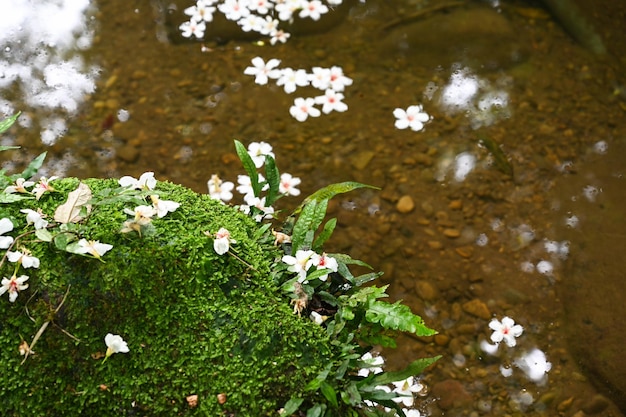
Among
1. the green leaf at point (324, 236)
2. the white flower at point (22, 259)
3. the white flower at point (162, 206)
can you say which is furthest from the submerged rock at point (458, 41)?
the white flower at point (22, 259)

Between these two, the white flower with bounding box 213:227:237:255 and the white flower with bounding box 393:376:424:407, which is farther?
the white flower with bounding box 393:376:424:407

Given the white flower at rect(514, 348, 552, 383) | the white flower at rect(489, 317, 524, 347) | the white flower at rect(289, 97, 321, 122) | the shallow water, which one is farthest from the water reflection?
the white flower at rect(514, 348, 552, 383)

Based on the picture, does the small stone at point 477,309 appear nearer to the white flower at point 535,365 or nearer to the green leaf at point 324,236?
the white flower at point 535,365

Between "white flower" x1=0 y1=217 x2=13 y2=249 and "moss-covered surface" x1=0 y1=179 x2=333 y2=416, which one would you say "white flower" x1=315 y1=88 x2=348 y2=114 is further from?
"white flower" x1=0 y1=217 x2=13 y2=249

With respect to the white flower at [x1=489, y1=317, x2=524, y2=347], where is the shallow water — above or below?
above

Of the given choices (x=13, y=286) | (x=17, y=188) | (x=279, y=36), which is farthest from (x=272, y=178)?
(x=279, y=36)
